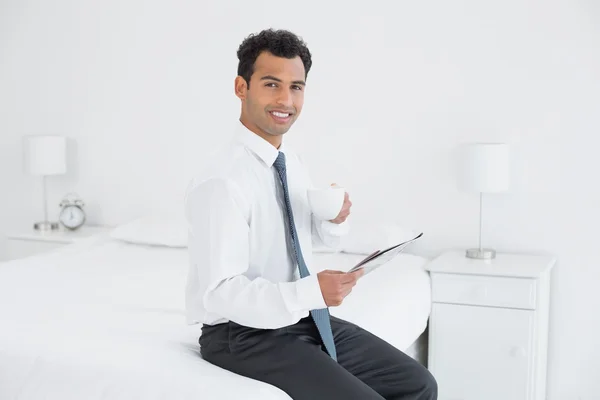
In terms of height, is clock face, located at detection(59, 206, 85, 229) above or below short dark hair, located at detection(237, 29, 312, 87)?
below

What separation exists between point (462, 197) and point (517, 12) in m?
0.79

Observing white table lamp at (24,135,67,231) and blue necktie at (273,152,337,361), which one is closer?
blue necktie at (273,152,337,361)

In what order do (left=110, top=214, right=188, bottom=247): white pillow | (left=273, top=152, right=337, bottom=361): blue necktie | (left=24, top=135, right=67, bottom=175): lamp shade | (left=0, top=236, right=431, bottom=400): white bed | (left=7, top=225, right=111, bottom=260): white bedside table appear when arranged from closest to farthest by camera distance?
1. (left=0, top=236, right=431, bottom=400): white bed
2. (left=273, top=152, right=337, bottom=361): blue necktie
3. (left=110, top=214, right=188, bottom=247): white pillow
4. (left=7, top=225, right=111, bottom=260): white bedside table
5. (left=24, top=135, right=67, bottom=175): lamp shade

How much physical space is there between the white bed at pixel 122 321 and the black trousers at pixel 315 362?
0.15 feet

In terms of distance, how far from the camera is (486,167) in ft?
9.68

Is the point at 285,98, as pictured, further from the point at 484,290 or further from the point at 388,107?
the point at 388,107

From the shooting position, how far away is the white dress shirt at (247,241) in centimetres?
161

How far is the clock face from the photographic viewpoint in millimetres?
3906

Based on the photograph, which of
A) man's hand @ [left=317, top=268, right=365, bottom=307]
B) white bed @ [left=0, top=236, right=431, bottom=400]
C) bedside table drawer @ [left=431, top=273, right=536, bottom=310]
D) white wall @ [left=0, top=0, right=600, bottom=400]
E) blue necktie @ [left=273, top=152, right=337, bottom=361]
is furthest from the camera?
white wall @ [left=0, top=0, right=600, bottom=400]

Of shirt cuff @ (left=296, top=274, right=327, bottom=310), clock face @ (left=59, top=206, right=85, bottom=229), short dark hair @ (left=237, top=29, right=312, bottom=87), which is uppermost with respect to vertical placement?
short dark hair @ (left=237, top=29, right=312, bottom=87)

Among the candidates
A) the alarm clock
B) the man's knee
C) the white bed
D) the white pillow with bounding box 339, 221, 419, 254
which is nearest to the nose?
the white bed

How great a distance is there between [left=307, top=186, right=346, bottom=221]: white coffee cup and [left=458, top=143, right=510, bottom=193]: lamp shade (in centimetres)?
131

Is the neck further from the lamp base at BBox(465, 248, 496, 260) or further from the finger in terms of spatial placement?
the lamp base at BBox(465, 248, 496, 260)

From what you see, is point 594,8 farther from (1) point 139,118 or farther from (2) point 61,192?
(2) point 61,192
